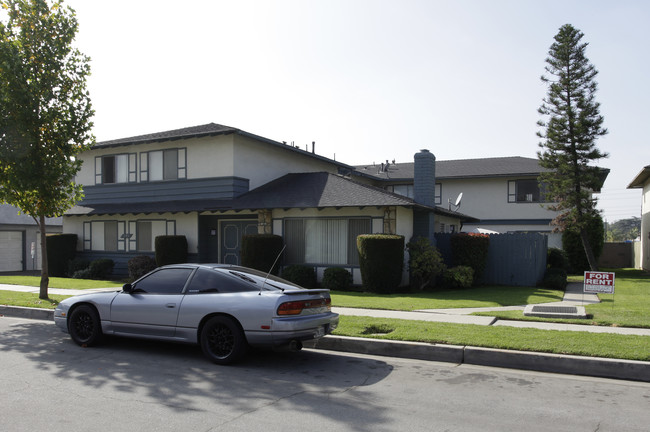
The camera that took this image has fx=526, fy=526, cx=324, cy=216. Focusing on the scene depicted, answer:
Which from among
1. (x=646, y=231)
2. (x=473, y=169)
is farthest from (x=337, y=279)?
(x=646, y=231)

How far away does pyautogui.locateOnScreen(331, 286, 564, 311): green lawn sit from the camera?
494 inches

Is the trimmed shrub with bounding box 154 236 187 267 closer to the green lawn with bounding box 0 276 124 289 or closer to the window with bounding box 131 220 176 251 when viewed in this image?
the window with bounding box 131 220 176 251

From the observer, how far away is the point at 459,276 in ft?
55.4

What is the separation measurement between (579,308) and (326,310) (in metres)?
6.63

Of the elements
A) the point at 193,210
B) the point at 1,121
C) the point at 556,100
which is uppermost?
the point at 556,100

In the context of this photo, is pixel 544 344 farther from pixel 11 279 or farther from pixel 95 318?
pixel 11 279

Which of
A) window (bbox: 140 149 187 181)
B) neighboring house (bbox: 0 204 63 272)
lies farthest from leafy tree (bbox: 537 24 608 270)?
neighboring house (bbox: 0 204 63 272)

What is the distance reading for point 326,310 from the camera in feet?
26.0

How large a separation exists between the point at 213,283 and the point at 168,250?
490 inches

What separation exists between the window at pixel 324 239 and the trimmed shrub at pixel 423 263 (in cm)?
164

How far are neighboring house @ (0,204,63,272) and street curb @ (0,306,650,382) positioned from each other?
22914mm

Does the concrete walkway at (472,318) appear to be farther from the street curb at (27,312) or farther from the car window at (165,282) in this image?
the street curb at (27,312)

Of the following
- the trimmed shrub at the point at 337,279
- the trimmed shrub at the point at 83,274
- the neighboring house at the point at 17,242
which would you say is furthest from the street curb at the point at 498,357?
the neighboring house at the point at 17,242

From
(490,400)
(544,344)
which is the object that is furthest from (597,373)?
(490,400)
